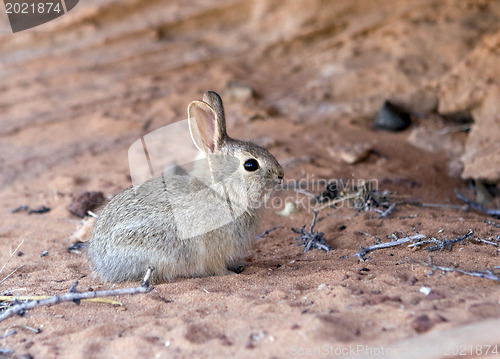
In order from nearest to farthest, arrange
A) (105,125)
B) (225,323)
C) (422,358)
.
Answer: (422,358) < (225,323) < (105,125)

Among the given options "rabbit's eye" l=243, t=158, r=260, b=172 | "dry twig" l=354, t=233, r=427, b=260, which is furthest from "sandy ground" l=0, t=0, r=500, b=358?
"rabbit's eye" l=243, t=158, r=260, b=172

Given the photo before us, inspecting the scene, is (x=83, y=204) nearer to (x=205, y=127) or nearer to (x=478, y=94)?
(x=205, y=127)

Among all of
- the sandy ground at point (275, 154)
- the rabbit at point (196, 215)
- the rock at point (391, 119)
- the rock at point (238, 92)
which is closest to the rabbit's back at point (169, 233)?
the rabbit at point (196, 215)

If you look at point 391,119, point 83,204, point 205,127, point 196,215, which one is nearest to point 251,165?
point 205,127

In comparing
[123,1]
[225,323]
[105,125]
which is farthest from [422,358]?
[123,1]

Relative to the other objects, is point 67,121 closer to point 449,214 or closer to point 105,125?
point 105,125

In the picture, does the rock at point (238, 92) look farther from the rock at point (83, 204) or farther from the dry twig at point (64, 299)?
the dry twig at point (64, 299)
